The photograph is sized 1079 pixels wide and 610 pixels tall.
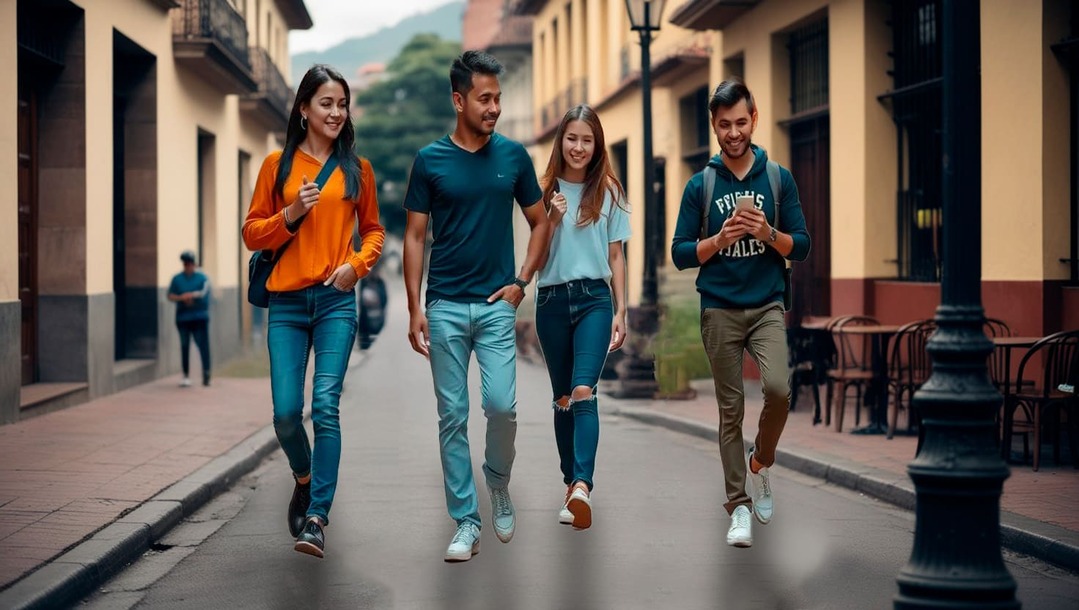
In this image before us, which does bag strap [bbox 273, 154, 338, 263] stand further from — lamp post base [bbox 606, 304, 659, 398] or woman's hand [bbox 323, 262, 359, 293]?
lamp post base [bbox 606, 304, 659, 398]

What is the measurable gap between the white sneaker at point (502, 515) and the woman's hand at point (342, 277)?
114cm

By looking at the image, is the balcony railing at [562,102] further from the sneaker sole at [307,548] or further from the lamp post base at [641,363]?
the sneaker sole at [307,548]

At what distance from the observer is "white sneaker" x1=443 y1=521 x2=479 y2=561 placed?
618cm

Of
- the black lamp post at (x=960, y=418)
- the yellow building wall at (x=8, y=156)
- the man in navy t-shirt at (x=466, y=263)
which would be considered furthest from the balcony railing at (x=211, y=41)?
the black lamp post at (x=960, y=418)

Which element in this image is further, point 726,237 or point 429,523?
point 429,523

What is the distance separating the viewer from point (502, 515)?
6.50 metres

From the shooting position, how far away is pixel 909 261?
14266mm

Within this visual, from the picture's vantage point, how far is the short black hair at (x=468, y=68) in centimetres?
616

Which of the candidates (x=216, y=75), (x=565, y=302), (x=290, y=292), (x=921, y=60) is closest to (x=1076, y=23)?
(x=921, y=60)

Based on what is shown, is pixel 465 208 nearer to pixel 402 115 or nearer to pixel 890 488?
pixel 890 488

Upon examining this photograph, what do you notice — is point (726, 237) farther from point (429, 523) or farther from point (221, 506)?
point (221, 506)

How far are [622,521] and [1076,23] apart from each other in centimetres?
591

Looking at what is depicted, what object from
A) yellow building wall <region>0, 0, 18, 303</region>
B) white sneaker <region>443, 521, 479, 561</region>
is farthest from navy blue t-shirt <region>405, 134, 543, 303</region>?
yellow building wall <region>0, 0, 18, 303</region>

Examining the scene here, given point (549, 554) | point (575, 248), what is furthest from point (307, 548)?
point (575, 248)
